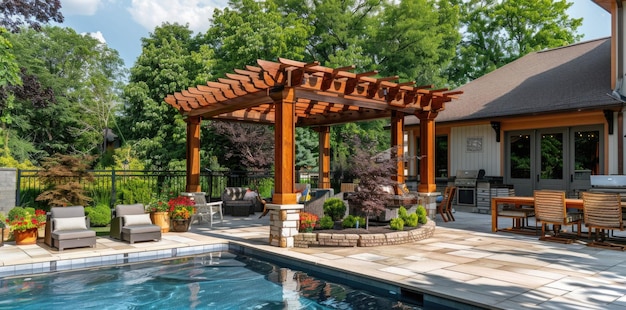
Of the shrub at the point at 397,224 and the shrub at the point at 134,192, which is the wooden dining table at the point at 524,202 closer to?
the shrub at the point at 397,224

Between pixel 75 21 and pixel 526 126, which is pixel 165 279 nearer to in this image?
A: pixel 526 126

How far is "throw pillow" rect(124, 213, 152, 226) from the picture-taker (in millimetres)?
7863

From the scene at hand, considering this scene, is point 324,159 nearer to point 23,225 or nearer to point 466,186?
point 466,186

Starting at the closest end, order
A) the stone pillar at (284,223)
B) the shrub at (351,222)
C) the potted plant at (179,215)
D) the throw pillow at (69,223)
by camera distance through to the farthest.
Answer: the throw pillow at (69,223)
the stone pillar at (284,223)
the shrub at (351,222)
the potted plant at (179,215)

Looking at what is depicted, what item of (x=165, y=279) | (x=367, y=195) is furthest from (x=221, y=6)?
(x=165, y=279)

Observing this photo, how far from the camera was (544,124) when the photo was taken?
1213cm

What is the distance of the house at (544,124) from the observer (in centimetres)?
1085

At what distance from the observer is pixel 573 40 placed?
79.5ft

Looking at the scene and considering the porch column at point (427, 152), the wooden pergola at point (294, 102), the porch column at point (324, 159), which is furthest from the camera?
the porch column at point (324, 159)

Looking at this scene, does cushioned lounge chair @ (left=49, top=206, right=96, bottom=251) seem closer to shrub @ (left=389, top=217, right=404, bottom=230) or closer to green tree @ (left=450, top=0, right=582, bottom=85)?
shrub @ (left=389, top=217, right=404, bottom=230)

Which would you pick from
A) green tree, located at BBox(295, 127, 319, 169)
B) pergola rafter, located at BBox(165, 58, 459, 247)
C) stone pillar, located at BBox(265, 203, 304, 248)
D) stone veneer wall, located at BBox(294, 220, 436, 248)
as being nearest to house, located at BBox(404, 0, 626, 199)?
pergola rafter, located at BBox(165, 58, 459, 247)

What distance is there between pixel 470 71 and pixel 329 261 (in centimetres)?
2253

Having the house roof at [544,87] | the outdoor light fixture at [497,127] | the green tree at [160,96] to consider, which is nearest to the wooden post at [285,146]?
the house roof at [544,87]

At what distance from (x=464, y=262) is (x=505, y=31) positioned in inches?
893
